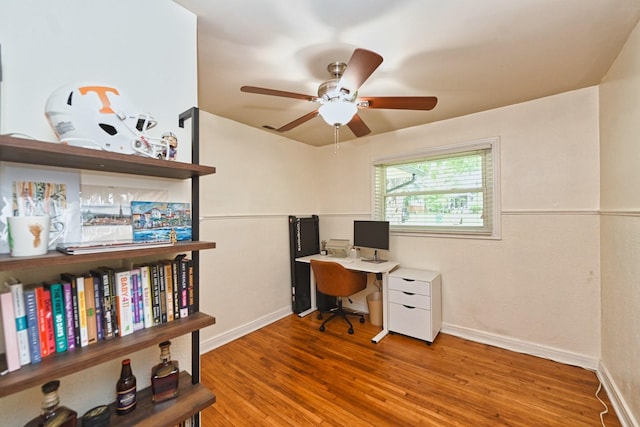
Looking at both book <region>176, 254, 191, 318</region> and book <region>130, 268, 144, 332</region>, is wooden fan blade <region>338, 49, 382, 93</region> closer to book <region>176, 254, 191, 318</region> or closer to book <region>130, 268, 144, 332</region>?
book <region>176, 254, 191, 318</region>

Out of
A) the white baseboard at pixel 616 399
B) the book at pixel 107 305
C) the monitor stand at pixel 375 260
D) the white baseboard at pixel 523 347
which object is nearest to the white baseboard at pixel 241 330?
the monitor stand at pixel 375 260

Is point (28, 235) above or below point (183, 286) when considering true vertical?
above

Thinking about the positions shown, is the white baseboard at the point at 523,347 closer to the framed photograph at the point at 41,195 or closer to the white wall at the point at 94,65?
the white wall at the point at 94,65

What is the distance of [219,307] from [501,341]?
2.84 meters

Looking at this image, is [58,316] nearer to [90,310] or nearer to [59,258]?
[90,310]

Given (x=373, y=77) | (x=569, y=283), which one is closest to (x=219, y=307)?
(x=373, y=77)

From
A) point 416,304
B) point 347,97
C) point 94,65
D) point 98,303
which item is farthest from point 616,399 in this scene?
point 94,65

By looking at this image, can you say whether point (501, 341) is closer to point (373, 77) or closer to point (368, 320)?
point (368, 320)

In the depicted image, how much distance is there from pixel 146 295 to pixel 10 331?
1.14 ft

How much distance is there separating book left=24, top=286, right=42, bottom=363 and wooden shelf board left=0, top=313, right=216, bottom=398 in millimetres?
28

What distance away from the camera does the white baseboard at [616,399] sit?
157 centimetres

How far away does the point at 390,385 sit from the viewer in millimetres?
2031

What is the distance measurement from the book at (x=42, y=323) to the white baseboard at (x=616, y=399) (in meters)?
2.85

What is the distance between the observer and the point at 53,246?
2.96 feet
